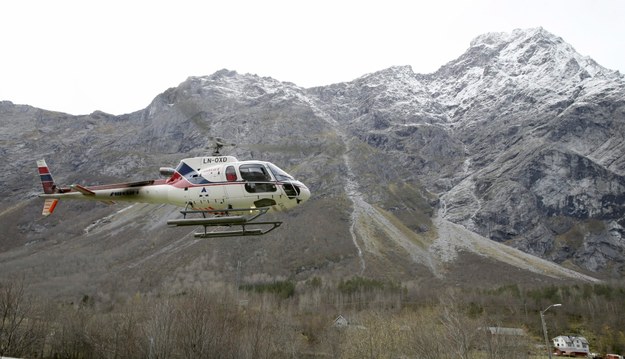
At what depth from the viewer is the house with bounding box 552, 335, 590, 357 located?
7069 centimetres

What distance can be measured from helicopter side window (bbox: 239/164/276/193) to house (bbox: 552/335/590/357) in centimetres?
7023

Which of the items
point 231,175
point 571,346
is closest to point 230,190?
point 231,175

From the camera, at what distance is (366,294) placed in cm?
10394

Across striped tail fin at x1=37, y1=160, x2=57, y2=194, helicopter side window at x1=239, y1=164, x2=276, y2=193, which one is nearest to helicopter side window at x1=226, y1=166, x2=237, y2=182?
helicopter side window at x1=239, y1=164, x2=276, y2=193

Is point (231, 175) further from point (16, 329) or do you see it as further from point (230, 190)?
point (16, 329)

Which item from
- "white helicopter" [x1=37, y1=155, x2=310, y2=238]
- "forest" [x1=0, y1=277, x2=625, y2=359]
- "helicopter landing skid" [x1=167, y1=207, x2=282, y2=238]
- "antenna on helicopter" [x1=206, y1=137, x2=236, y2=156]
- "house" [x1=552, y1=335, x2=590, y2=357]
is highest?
"antenna on helicopter" [x1=206, y1=137, x2=236, y2=156]

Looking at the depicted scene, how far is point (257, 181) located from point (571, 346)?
72967 mm

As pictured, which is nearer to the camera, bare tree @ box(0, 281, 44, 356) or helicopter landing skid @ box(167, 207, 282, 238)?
helicopter landing skid @ box(167, 207, 282, 238)

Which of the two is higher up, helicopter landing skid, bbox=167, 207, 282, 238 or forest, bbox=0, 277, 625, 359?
helicopter landing skid, bbox=167, 207, 282, 238

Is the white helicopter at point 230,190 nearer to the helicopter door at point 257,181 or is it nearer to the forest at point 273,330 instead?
the helicopter door at point 257,181

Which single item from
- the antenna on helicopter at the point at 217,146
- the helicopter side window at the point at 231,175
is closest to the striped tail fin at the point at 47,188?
the antenna on helicopter at the point at 217,146

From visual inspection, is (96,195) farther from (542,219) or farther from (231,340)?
(542,219)

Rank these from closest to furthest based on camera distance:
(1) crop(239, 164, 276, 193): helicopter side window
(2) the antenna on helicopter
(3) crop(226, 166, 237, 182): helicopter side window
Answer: (1) crop(239, 164, 276, 193): helicopter side window
(3) crop(226, 166, 237, 182): helicopter side window
(2) the antenna on helicopter

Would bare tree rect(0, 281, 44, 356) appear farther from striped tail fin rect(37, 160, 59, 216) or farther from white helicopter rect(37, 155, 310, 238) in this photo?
white helicopter rect(37, 155, 310, 238)
